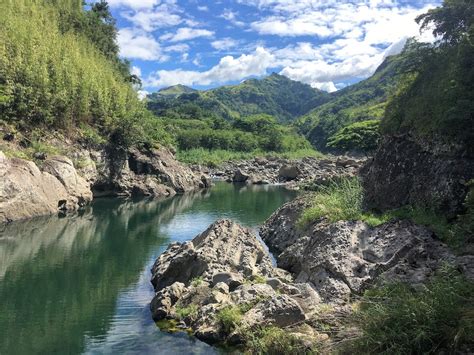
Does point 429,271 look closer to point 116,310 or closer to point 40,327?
point 116,310

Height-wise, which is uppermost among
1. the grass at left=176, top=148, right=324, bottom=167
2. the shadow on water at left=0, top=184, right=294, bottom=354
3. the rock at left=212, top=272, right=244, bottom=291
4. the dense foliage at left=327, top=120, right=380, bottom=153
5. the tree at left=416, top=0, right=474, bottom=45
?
the tree at left=416, top=0, right=474, bottom=45

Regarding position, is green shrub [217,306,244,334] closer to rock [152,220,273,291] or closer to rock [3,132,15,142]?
rock [152,220,273,291]

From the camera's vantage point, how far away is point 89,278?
26.0m

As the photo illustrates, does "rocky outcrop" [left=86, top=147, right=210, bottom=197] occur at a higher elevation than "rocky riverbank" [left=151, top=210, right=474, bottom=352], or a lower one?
higher

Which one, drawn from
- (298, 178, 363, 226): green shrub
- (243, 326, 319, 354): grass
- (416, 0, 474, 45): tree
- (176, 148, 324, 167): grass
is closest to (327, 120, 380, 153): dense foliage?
(176, 148, 324, 167): grass

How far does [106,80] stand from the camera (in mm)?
71312

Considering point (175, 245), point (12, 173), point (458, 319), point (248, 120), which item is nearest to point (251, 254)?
point (175, 245)

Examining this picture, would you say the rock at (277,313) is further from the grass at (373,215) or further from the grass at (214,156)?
the grass at (214,156)

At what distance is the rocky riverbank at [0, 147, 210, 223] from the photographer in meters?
40.3

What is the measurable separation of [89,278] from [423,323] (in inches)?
775

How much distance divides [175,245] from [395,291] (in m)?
18.1

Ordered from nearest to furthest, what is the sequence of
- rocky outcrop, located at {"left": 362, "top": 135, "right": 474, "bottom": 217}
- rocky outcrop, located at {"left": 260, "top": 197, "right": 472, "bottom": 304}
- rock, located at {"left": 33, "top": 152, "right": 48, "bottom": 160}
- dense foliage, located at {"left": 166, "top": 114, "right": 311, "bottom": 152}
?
1. rocky outcrop, located at {"left": 260, "top": 197, "right": 472, "bottom": 304}
2. rocky outcrop, located at {"left": 362, "top": 135, "right": 474, "bottom": 217}
3. rock, located at {"left": 33, "top": 152, "right": 48, "bottom": 160}
4. dense foliage, located at {"left": 166, "top": 114, "right": 311, "bottom": 152}

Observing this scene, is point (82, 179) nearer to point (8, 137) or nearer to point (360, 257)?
point (8, 137)

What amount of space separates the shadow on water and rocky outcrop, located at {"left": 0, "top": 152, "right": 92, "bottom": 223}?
1.41 m
